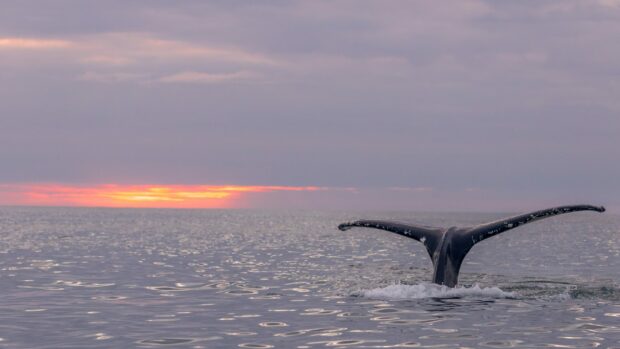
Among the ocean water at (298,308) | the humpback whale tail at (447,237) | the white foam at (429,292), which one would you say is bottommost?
the ocean water at (298,308)

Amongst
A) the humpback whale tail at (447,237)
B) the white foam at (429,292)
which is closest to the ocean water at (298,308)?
the white foam at (429,292)

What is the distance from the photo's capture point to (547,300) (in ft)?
80.0

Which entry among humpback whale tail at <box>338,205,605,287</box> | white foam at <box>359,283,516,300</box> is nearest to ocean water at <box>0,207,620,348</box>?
white foam at <box>359,283,516,300</box>

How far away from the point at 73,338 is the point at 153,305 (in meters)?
5.73

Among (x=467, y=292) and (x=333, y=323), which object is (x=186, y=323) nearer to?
(x=333, y=323)

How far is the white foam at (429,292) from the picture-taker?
80.6ft

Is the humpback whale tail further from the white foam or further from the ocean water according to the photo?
the ocean water

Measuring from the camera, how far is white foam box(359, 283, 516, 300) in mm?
24566

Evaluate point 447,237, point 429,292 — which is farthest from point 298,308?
point 447,237

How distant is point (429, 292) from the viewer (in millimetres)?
24688

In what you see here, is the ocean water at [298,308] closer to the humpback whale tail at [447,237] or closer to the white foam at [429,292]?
the white foam at [429,292]

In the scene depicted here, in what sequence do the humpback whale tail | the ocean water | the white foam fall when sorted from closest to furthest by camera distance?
the ocean water < the humpback whale tail < the white foam

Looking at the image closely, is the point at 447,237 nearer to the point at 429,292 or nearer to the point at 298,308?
the point at 429,292

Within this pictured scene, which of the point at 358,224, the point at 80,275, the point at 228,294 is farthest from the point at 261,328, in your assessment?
the point at 80,275
